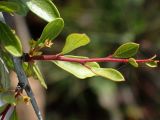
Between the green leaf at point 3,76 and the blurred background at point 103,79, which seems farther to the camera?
the blurred background at point 103,79

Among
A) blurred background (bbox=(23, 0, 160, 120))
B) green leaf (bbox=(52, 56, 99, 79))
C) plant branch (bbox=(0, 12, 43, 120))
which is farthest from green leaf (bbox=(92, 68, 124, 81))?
blurred background (bbox=(23, 0, 160, 120))

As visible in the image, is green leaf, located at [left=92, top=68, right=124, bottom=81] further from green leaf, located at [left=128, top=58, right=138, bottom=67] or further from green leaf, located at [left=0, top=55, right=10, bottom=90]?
green leaf, located at [left=0, top=55, right=10, bottom=90]

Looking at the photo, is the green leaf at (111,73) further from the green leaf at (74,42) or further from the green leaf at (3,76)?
the green leaf at (3,76)

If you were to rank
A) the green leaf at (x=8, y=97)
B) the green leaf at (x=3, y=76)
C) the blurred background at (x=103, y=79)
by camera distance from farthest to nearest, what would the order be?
the blurred background at (x=103, y=79) < the green leaf at (x=3, y=76) < the green leaf at (x=8, y=97)

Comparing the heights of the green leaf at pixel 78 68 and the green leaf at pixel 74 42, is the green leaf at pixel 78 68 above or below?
below

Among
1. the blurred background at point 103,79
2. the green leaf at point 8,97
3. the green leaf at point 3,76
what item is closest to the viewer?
the green leaf at point 8,97

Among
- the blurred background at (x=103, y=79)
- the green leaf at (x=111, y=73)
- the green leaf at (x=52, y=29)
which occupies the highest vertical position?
the green leaf at (x=52, y=29)

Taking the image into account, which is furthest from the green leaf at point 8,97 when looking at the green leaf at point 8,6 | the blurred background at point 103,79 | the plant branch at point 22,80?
the blurred background at point 103,79
